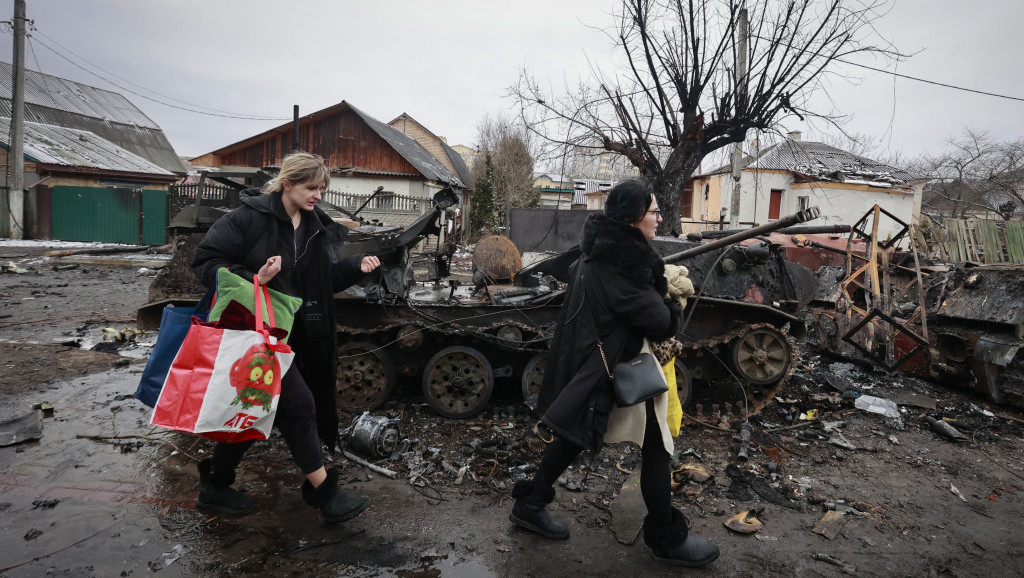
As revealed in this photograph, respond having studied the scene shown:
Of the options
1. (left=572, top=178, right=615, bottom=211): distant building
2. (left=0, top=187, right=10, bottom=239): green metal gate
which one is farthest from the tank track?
(left=572, top=178, right=615, bottom=211): distant building

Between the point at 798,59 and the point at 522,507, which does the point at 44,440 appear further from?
the point at 798,59

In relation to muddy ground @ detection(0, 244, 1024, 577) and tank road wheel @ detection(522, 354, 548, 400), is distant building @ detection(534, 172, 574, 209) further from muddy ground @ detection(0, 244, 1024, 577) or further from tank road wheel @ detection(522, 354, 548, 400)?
muddy ground @ detection(0, 244, 1024, 577)

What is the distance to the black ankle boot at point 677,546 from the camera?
292cm

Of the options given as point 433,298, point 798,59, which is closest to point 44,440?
point 433,298

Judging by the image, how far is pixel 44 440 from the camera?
4.29 m

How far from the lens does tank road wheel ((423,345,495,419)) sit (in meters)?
5.43

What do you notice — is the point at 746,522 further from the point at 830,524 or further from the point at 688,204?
the point at 688,204

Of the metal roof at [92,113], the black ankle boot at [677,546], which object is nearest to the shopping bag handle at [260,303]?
the black ankle boot at [677,546]

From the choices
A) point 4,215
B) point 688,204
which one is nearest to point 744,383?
point 4,215

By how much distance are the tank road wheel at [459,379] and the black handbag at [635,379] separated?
2.81 m

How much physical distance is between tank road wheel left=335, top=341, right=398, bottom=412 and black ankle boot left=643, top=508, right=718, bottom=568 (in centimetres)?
316

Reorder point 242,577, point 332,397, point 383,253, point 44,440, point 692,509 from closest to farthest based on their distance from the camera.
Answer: point 242,577
point 332,397
point 692,509
point 44,440
point 383,253

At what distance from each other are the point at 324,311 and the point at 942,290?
7337 millimetres

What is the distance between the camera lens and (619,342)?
9.07ft
